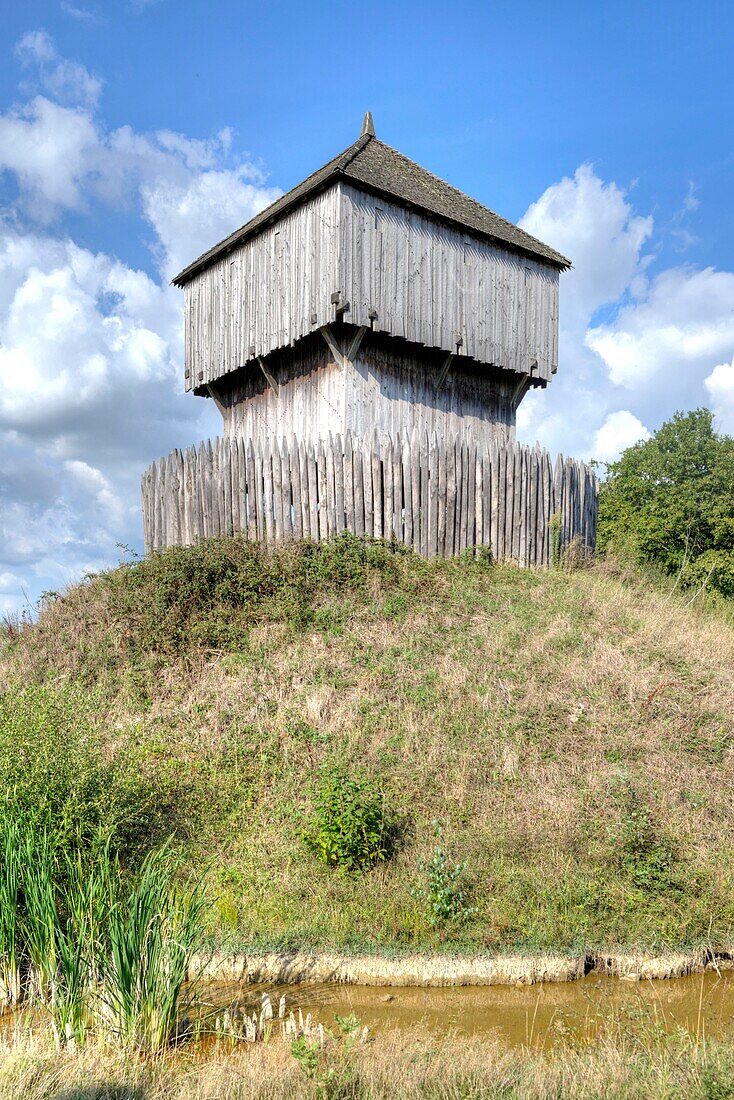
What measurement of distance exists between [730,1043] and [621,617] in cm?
742

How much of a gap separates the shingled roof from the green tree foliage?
9016 millimetres

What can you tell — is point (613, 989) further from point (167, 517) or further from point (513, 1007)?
point (167, 517)

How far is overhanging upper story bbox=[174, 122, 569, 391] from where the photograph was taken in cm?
1559

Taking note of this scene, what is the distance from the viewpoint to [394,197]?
16062mm

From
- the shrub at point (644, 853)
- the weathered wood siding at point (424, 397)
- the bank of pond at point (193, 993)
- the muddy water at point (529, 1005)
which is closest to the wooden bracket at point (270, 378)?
the weathered wood siding at point (424, 397)

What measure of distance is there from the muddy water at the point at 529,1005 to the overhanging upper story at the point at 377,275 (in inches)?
467

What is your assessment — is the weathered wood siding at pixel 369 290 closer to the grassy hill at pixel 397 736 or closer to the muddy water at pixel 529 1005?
the grassy hill at pixel 397 736

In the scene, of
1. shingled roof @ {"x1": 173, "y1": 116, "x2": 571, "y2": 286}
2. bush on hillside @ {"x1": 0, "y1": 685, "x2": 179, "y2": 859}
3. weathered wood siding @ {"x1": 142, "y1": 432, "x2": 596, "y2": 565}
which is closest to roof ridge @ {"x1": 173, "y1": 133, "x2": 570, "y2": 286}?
shingled roof @ {"x1": 173, "y1": 116, "x2": 571, "y2": 286}

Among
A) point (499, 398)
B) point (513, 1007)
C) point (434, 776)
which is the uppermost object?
point (499, 398)

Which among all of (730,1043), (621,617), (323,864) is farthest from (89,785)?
(621,617)

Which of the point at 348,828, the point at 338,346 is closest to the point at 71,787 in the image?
the point at 348,828

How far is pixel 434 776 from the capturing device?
A: 8.98m

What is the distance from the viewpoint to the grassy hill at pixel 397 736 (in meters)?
7.41

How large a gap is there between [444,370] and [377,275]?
8.75 feet
